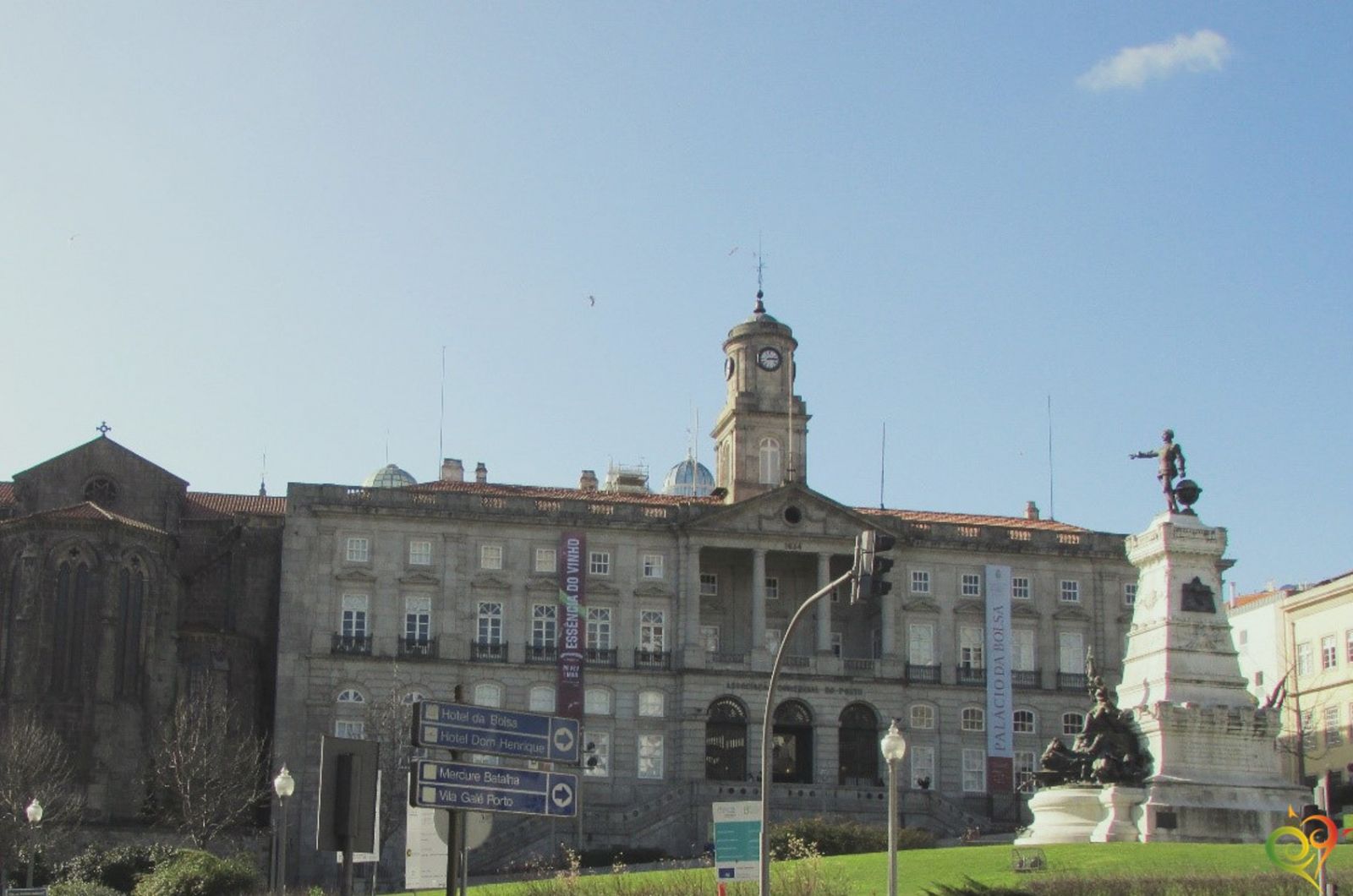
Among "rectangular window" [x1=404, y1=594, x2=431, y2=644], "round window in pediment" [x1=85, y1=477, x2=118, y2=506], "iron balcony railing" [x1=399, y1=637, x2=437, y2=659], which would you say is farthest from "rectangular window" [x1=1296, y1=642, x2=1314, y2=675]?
"round window in pediment" [x1=85, y1=477, x2=118, y2=506]

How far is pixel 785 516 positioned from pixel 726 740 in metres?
9.58

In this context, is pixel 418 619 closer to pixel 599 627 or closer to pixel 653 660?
pixel 599 627

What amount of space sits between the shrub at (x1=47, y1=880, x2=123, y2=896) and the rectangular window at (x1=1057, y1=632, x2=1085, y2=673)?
4578 centimetres

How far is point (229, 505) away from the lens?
88.6 m

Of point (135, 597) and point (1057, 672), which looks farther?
point (1057, 672)

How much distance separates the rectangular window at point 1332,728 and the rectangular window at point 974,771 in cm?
1365

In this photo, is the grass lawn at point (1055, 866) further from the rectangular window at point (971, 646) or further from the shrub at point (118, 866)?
the rectangular window at point (971, 646)

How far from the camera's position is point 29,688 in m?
75.0

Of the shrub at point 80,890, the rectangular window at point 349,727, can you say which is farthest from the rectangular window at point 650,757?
the shrub at point 80,890

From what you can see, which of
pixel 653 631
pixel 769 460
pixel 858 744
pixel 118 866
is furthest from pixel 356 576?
pixel 118 866

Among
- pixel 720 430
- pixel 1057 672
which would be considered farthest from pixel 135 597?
pixel 1057 672

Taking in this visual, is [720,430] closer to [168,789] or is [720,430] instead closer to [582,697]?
[582,697]

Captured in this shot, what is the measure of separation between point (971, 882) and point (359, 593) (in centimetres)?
4510

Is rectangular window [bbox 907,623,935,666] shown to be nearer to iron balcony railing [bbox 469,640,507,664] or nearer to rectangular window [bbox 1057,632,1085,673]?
rectangular window [bbox 1057,632,1085,673]
